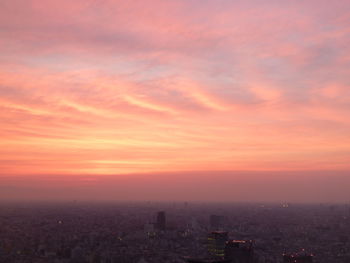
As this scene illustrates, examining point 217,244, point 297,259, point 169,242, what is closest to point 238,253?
point 217,244

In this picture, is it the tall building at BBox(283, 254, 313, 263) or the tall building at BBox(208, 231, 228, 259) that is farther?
the tall building at BBox(208, 231, 228, 259)

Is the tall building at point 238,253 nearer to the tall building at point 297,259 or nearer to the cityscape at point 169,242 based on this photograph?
the cityscape at point 169,242

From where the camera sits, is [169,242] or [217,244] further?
[169,242]

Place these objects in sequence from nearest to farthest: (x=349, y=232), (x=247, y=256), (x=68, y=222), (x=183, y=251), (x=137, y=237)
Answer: (x=247, y=256)
(x=183, y=251)
(x=137, y=237)
(x=349, y=232)
(x=68, y=222)

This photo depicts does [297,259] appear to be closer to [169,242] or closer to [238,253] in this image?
[238,253]

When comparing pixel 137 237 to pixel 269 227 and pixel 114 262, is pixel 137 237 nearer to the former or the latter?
pixel 114 262

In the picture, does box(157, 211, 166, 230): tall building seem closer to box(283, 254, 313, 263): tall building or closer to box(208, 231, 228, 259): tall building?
box(208, 231, 228, 259): tall building

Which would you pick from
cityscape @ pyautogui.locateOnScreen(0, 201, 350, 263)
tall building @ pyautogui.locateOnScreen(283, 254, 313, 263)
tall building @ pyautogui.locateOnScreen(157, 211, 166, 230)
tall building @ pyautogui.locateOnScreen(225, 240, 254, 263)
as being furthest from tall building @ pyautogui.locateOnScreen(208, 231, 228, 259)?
tall building @ pyautogui.locateOnScreen(157, 211, 166, 230)

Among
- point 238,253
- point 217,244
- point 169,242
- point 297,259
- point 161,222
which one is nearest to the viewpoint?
point 297,259

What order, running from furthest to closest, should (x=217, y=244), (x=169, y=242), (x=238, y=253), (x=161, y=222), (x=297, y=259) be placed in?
(x=161, y=222) → (x=169, y=242) → (x=217, y=244) → (x=238, y=253) → (x=297, y=259)

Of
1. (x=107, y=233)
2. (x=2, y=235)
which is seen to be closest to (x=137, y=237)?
(x=107, y=233)

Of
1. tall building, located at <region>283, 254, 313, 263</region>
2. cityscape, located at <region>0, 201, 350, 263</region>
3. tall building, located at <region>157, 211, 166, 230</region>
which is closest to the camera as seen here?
tall building, located at <region>283, 254, 313, 263</region>
